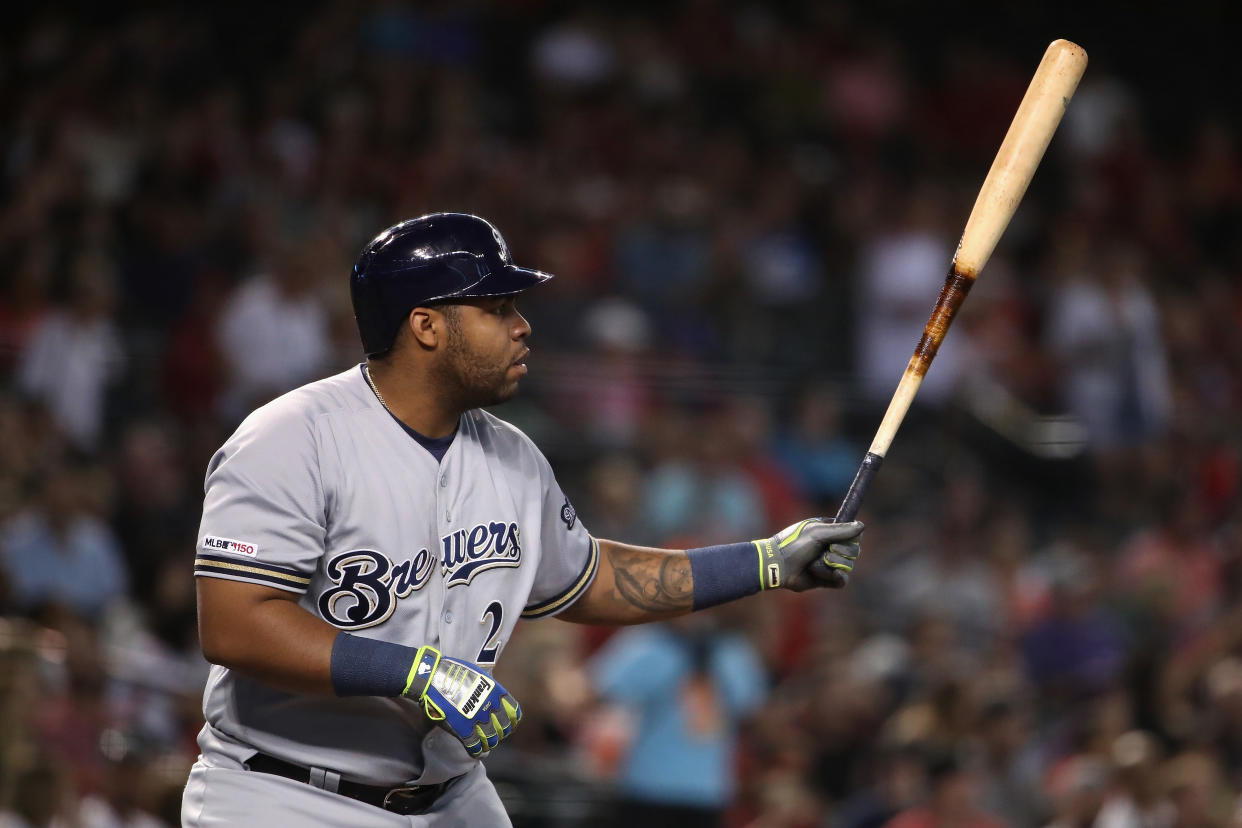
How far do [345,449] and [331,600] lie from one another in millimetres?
276

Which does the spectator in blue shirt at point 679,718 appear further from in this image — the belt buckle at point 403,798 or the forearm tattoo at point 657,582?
the belt buckle at point 403,798

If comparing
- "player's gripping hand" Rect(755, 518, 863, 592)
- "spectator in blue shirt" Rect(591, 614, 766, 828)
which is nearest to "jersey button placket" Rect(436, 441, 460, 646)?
"player's gripping hand" Rect(755, 518, 863, 592)

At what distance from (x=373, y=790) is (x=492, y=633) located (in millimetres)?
375

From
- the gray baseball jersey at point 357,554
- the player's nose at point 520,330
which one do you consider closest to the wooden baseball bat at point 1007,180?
the player's nose at point 520,330

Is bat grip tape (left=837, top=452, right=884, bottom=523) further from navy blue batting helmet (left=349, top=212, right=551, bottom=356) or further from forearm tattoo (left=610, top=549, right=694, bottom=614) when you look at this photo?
navy blue batting helmet (left=349, top=212, right=551, bottom=356)

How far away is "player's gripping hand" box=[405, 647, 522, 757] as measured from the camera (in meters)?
2.90

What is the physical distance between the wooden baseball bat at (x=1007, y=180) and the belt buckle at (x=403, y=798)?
121cm

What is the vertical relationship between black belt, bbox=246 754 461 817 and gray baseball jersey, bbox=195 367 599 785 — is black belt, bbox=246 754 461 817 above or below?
below

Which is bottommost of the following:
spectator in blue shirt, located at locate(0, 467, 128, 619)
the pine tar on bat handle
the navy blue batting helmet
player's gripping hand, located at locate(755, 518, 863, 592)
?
spectator in blue shirt, located at locate(0, 467, 128, 619)

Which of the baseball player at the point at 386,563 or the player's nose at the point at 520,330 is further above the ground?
the player's nose at the point at 520,330

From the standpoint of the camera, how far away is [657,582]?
3539mm

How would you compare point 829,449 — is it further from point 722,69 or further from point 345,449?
point 345,449

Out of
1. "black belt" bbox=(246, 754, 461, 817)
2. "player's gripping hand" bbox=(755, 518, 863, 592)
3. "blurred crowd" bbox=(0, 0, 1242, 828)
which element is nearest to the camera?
"black belt" bbox=(246, 754, 461, 817)

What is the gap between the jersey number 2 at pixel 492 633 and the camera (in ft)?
10.7
